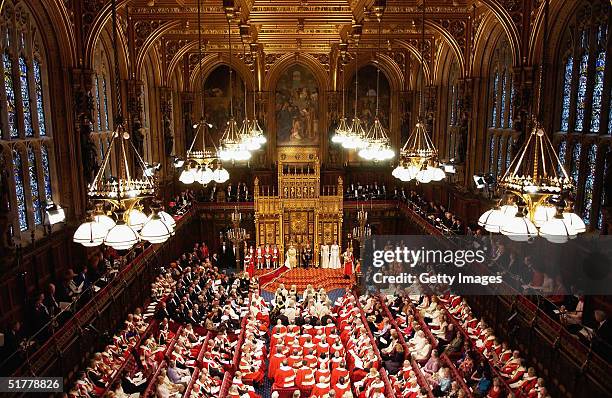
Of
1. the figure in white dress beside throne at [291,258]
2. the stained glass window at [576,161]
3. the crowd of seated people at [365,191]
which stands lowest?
the figure in white dress beside throne at [291,258]

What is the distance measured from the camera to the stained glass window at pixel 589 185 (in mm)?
11938

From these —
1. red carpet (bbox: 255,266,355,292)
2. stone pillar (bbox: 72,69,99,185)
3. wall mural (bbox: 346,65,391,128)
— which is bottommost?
red carpet (bbox: 255,266,355,292)

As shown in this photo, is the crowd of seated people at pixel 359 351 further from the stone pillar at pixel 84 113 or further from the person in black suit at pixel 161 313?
the stone pillar at pixel 84 113

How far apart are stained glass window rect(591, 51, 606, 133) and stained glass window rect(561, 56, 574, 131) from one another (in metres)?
0.94

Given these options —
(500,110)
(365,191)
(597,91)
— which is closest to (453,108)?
(500,110)

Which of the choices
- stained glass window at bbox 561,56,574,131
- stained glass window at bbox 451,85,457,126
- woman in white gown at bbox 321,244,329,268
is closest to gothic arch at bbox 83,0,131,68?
stained glass window at bbox 561,56,574,131

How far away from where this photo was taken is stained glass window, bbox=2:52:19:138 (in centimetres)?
1155

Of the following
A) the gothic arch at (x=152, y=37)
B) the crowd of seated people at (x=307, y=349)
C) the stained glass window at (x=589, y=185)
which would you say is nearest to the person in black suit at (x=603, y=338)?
the stained glass window at (x=589, y=185)

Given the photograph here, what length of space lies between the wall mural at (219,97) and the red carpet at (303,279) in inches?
347

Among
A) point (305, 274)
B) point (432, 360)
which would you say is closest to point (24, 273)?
point (432, 360)

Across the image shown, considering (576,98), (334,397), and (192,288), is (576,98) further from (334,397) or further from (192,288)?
(192,288)

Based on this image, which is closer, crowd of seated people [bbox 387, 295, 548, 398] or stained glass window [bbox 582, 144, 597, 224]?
crowd of seated people [bbox 387, 295, 548, 398]

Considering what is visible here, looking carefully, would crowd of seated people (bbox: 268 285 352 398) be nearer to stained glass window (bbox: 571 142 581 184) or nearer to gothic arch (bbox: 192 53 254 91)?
stained glass window (bbox: 571 142 581 184)

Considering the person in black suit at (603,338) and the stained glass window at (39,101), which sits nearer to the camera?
the person in black suit at (603,338)
